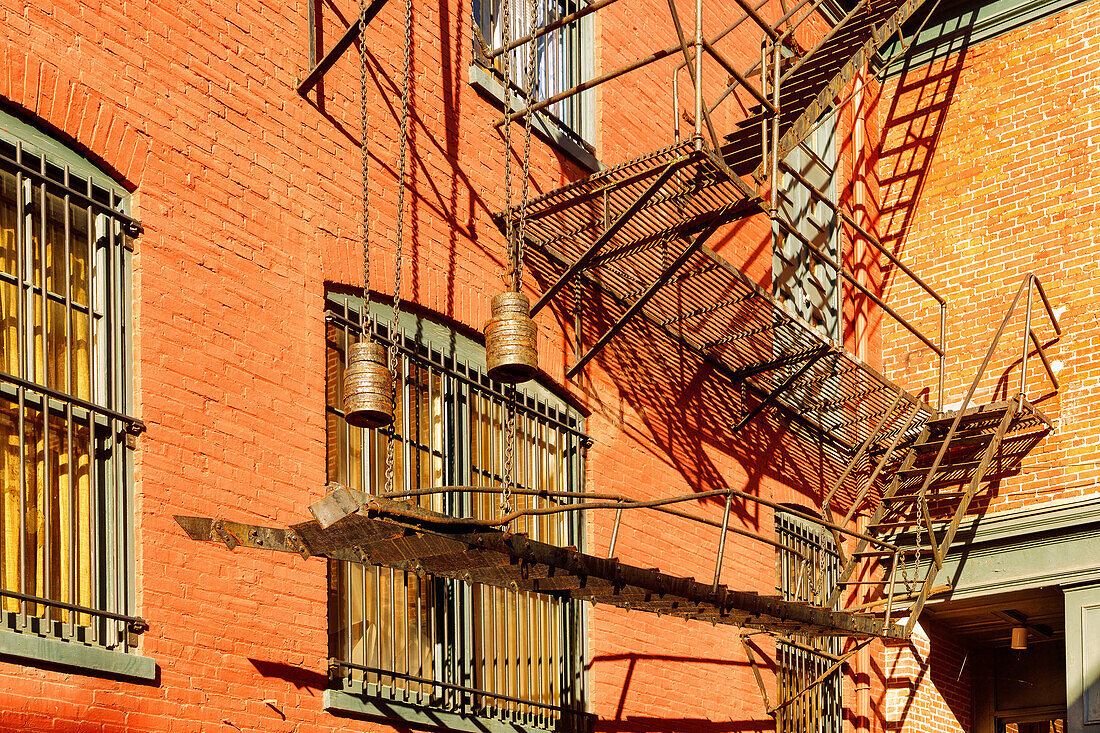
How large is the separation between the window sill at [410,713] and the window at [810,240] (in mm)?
6221

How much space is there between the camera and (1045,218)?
15.1 metres

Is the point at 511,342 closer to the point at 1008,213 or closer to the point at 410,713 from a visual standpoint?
the point at 410,713

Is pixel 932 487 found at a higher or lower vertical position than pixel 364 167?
lower

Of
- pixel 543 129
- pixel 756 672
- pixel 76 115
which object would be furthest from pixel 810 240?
pixel 76 115

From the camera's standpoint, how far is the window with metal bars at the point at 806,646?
13359mm

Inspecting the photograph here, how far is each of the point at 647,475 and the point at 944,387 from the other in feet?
15.7

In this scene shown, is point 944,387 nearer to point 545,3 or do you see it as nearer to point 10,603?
point 545,3

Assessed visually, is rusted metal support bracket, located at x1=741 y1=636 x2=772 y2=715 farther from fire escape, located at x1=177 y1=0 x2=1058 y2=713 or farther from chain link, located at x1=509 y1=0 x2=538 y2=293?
chain link, located at x1=509 y1=0 x2=538 y2=293

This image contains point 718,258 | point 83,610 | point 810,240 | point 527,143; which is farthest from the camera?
point 810,240

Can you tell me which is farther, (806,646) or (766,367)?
(806,646)

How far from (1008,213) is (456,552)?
9745 millimetres

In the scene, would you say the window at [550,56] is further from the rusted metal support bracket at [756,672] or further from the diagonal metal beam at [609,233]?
the rusted metal support bracket at [756,672]

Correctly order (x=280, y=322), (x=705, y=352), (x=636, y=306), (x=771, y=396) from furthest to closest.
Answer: (x=771, y=396)
(x=705, y=352)
(x=636, y=306)
(x=280, y=322)

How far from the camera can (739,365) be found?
13.1 m
